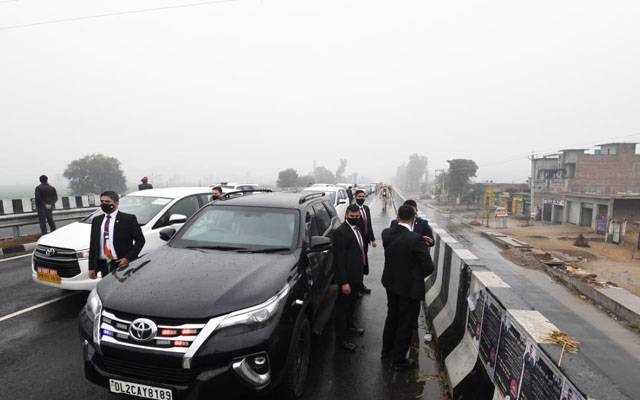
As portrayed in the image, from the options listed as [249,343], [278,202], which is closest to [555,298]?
[278,202]

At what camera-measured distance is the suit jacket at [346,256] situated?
4.48 m

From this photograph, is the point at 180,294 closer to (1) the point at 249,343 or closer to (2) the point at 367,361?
(1) the point at 249,343

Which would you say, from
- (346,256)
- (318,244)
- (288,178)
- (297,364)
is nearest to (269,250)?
(318,244)

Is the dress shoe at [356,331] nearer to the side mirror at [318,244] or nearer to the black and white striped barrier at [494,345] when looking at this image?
the black and white striped barrier at [494,345]

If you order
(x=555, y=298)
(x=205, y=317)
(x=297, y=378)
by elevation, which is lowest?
(x=555, y=298)

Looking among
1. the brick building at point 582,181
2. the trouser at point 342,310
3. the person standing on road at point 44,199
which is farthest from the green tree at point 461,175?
the trouser at point 342,310

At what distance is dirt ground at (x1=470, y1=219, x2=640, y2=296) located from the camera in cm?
2521

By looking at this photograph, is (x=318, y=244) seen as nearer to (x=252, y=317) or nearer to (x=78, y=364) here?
(x=252, y=317)

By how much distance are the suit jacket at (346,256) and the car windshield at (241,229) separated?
614 millimetres

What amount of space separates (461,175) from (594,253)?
2414 inches

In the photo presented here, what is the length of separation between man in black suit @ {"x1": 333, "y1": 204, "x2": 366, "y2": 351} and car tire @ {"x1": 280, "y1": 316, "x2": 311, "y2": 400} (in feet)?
3.06

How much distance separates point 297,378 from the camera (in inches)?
131

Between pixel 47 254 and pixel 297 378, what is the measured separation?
15.2ft

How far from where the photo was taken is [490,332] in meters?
3.12
